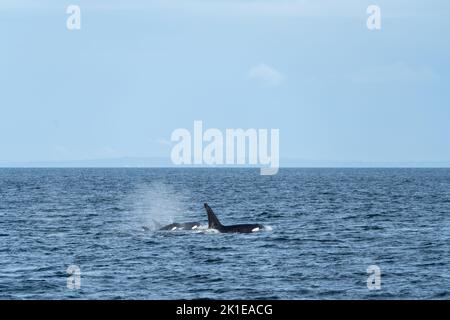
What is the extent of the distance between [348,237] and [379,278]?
72.2 feet

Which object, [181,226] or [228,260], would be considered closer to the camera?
[228,260]

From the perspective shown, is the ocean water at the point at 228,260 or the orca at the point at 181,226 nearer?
the ocean water at the point at 228,260

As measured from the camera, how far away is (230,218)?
74062mm

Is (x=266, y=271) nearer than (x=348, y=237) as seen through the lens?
Yes

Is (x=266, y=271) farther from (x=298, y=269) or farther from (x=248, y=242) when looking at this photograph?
(x=248, y=242)

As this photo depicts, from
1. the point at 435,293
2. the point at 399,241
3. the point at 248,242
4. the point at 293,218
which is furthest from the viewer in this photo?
the point at 293,218

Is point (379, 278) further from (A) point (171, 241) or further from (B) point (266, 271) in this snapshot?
(A) point (171, 241)

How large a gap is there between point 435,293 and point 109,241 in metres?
24.6

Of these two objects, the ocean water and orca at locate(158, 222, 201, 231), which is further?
orca at locate(158, 222, 201, 231)
